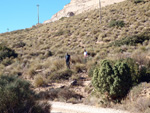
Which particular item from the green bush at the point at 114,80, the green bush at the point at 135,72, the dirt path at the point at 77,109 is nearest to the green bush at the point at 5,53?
the dirt path at the point at 77,109

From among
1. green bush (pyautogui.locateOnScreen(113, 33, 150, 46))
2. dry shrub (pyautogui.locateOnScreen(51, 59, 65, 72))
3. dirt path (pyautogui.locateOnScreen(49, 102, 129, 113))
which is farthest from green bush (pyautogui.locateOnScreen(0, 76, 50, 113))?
green bush (pyautogui.locateOnScreen(113, 33, 150, 46))

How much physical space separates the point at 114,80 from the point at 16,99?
4749 mm

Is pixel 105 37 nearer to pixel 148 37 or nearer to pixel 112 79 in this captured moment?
pixel 148 37

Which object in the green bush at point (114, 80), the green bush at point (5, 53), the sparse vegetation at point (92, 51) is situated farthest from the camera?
the green bush at point (5, 53)

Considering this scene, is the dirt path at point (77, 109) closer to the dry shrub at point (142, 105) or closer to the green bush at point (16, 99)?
the dry shrub at point (142, 105)

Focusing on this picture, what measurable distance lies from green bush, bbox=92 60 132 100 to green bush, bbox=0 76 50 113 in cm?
360

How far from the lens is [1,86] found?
5.89 meters

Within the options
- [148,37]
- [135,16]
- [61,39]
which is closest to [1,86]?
[148,37]

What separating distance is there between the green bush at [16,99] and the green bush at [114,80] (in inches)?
142

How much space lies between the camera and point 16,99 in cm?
584

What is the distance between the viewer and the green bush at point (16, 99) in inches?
225

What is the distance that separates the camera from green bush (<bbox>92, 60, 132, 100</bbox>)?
→ 28.2 ft

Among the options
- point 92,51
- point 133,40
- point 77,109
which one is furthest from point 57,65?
point 133,40

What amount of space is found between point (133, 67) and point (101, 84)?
75.7 inches
